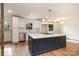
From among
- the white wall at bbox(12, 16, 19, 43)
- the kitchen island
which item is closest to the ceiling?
the white wall at bbox(12, 16, 19, 43)

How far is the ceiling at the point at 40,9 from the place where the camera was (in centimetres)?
275

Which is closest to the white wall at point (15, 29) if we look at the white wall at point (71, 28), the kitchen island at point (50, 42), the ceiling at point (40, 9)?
the ceiling at point (40, 9)

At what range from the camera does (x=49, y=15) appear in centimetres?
284

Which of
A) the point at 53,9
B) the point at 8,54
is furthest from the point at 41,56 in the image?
the point at 53,9

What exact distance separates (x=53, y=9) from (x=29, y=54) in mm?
1380

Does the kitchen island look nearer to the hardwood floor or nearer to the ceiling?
the hardwood floor

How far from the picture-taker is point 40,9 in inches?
112

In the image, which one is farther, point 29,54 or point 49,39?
point 49,39

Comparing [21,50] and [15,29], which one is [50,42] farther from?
[15,29]

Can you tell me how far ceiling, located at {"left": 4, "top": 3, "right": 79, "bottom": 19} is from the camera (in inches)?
108

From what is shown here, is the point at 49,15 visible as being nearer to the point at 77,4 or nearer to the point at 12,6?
the point at 77,4

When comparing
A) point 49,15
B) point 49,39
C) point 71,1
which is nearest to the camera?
point 71,1

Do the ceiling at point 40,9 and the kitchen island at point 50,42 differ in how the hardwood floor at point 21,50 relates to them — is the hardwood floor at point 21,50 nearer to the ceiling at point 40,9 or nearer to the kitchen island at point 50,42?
the kitchen island at point 50,42

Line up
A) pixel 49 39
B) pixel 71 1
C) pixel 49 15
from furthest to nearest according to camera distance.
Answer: pixel 49 39 < pixel 49 15 < pixel 71 1
